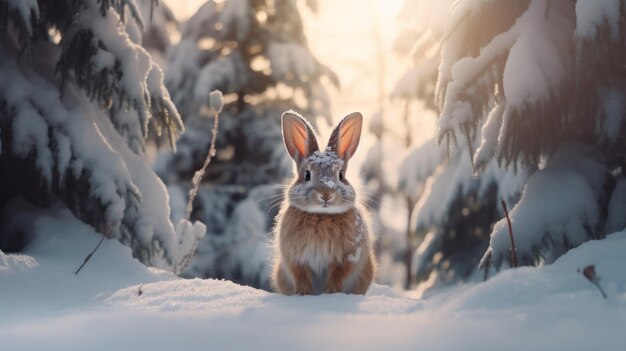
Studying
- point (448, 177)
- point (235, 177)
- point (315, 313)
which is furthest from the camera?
point (235, 177)

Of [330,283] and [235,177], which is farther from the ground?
[235,177]

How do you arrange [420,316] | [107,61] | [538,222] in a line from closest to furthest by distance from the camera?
[420,316], [538,222], [107,61]

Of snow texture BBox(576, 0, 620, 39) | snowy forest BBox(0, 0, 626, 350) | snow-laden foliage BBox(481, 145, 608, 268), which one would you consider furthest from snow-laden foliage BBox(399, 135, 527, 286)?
snow texture BBox(576, 0, 620, 39)

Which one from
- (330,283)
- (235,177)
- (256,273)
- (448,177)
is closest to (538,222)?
(330,283)

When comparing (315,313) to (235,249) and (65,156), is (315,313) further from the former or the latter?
(235,249)

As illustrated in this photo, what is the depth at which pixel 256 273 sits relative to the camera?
11.3 m

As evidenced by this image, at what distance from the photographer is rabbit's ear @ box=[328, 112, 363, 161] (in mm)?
3891

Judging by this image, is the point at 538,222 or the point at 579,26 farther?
the point at 538,222

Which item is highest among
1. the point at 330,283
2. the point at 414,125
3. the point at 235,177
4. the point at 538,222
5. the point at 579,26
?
the point at 414,125

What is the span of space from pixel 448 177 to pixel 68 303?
727 centimetres

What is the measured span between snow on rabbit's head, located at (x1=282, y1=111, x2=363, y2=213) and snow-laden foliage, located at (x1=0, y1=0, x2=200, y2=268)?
1830mm

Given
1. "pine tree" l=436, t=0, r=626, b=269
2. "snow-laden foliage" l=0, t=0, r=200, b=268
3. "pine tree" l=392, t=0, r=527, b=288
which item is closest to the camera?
"pine tree" l=436, t=0, r=626, b=269

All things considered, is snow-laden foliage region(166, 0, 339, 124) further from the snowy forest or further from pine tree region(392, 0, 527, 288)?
the snowy forest

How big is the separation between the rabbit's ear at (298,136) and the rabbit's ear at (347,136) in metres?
0.12
